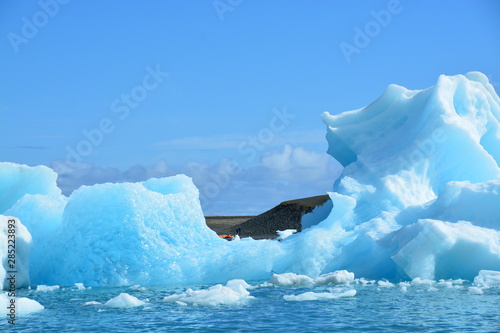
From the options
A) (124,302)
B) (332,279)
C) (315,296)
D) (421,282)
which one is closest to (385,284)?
(421,282)

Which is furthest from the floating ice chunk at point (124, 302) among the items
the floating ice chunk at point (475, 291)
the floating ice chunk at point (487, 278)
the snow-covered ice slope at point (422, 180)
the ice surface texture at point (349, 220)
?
the floating ice chunk at point (487, 278)

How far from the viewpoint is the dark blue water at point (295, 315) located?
8.45 m

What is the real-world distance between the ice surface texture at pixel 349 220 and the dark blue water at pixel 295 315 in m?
1.99

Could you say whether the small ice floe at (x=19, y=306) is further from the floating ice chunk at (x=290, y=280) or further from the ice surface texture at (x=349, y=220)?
the floating ice chunk at (x=290, y=280)

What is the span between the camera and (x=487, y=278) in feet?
40.8

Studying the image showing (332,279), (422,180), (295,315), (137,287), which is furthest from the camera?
(422,180)

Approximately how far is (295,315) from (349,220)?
26.3 feet

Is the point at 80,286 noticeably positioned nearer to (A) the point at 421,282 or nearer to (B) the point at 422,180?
(A) the point at 421,282

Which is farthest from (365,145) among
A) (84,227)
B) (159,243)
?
(84,227)

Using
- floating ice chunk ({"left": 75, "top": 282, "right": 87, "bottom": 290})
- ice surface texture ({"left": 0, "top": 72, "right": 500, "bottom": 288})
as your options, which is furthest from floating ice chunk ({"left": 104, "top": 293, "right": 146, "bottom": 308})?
ice surface texture ({"left": 0, "top": 72, "right": 500, "bottom": 288})

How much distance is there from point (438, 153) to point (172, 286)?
8.89m

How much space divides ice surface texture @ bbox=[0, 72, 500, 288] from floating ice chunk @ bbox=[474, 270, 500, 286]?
0.58 meters

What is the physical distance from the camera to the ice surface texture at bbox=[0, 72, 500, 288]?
1383 centimetres

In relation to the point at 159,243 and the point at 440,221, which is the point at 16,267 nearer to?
the point at 159,243
